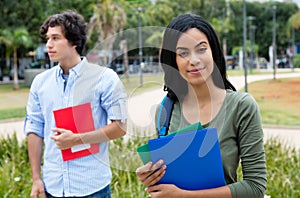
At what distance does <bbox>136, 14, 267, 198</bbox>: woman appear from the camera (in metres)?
0.96

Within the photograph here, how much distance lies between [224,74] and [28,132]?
97 cm

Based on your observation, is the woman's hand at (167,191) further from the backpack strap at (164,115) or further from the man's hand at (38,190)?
the man's hand at (38,190)

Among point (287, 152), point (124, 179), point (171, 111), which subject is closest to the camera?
point (171, 111)

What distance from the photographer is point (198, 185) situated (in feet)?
3.18

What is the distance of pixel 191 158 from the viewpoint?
3.03 feet

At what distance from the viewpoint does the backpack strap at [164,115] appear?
1.04 metres

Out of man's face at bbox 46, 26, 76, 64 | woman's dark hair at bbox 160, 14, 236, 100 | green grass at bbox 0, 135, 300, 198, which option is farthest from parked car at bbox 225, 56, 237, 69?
green grass at bbox 0, 135, 300, 198

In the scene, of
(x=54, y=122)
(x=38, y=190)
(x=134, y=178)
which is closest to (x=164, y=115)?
(x=54, y=122)

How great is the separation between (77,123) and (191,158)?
0.68m

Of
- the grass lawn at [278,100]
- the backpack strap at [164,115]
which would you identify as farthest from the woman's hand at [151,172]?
the grass lawn at [278,100]

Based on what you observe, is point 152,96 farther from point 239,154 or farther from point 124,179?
point 124,179

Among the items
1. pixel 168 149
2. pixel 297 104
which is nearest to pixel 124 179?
pixel 168 149

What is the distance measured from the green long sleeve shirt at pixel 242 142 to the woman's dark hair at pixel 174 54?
0.07m

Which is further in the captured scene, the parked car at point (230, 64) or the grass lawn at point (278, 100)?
the grass lawn at point (278, 100)
